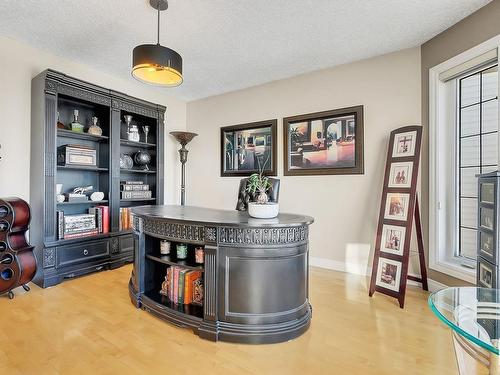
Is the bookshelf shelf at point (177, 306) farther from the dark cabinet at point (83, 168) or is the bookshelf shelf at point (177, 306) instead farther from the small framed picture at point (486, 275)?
the small framed picture at point (486, 275)

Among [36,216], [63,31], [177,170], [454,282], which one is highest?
[63,31]

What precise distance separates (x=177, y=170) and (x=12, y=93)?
2498 millimetres

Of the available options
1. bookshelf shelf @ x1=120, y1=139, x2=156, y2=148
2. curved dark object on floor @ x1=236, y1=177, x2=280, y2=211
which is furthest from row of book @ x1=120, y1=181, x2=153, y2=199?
curved dark object on floor @ x1=236, y1=177, x2=280, y2=211

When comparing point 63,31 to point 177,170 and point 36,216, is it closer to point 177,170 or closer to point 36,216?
point 36,216

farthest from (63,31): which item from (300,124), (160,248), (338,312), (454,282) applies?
(454,282)

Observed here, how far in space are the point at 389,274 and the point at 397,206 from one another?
696 mm

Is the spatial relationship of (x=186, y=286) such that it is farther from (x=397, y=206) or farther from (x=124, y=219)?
(x=397, y=206)

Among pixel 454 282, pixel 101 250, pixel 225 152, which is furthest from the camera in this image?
pixel 225 152

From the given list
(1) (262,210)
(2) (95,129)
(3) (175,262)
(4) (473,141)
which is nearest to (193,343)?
(3) (175,262)

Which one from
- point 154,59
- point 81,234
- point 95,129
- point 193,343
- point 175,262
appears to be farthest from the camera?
point 95,129

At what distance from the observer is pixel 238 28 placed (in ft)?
8.72

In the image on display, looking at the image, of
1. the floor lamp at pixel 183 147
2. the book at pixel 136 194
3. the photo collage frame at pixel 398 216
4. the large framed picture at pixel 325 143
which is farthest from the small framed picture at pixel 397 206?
the book at pixel 136 194

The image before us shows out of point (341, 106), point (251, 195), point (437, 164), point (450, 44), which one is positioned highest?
point (450, 44)

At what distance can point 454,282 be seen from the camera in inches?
101
